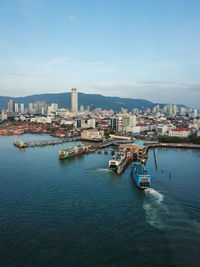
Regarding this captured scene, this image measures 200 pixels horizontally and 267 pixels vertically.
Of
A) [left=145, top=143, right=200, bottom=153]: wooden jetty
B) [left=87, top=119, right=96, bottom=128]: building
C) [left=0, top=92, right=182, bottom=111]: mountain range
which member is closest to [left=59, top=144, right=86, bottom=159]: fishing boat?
[left=145, top=143, right=200, bottom=153]: wooden jetty

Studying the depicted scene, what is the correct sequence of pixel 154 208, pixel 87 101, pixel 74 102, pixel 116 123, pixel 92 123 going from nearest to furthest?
pixel 154 208, pixel 116 123, pixel 92 123, pixel 74 102, pixel 87 101

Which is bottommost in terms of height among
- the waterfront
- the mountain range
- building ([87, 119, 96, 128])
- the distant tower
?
the waterfront

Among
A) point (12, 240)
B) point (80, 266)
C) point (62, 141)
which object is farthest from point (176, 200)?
point (62, 141)

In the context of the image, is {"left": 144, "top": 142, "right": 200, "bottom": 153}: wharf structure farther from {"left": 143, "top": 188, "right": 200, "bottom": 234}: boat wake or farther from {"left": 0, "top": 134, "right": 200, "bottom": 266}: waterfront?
{"left": 143, "top": 188, "right": 200, "bottom": 234}: boat wake

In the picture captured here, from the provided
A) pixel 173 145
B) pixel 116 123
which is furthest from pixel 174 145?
pixel 116 123

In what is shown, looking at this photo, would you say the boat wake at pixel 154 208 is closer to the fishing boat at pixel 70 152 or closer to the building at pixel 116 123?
the fishing boat at pixel 70 152

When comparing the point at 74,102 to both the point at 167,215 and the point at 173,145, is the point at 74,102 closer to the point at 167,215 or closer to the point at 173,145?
the point at 173,145

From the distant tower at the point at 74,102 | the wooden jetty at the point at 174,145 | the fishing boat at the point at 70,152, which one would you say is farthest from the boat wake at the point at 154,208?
the distant tower at the point at 74,102

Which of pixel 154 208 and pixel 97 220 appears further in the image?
pixel 154 208
